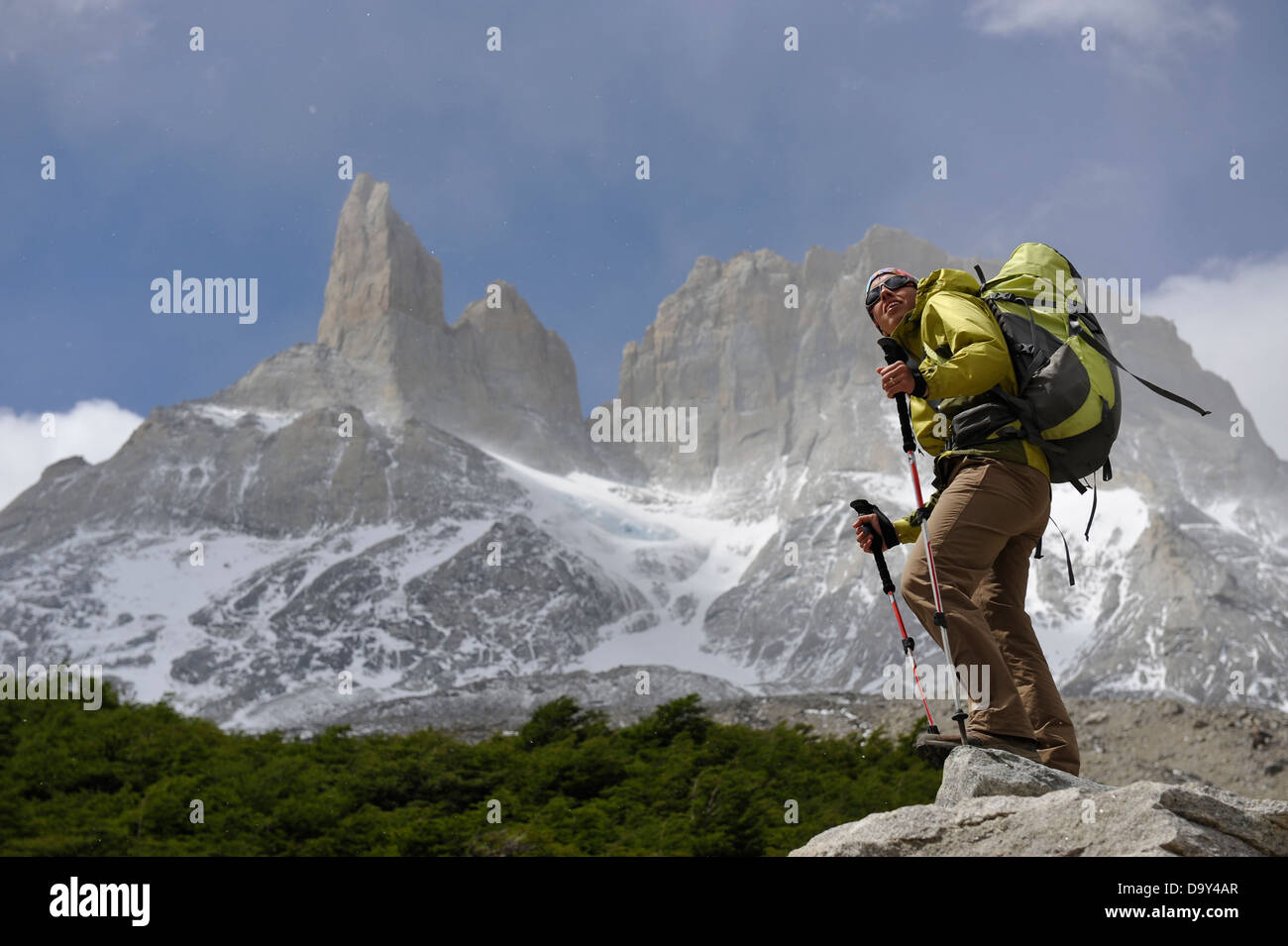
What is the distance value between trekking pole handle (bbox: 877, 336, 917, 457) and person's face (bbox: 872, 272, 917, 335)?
269mm

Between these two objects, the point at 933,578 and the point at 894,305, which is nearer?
the point at 933,578

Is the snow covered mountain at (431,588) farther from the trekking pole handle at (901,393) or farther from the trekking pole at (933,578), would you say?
the trekking pole at (933,578)

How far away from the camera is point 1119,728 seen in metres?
28.0

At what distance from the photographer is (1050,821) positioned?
4.36m

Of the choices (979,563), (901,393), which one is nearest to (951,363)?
(901,393)

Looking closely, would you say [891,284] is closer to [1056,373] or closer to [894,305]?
[894,305]

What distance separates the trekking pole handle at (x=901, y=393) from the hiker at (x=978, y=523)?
0.25 ft

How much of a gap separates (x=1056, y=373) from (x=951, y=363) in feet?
1.57

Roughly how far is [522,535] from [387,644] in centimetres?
3024

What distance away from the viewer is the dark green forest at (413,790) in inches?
460

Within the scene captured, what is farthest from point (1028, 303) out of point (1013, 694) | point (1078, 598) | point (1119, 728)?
point (1078, 598)
